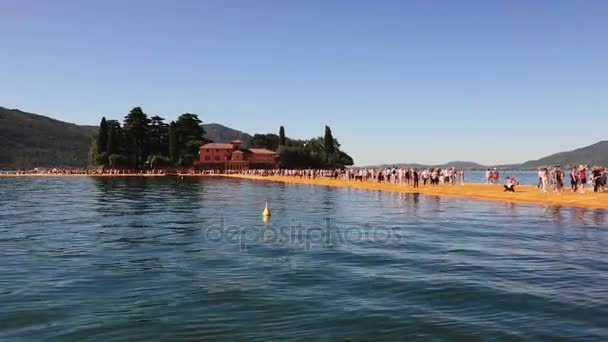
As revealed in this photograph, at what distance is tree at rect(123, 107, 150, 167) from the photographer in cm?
14588

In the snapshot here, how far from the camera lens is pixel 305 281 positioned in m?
12.5

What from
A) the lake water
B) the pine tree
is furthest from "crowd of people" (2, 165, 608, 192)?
the pine tree

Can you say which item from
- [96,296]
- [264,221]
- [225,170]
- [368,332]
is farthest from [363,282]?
[225,170]

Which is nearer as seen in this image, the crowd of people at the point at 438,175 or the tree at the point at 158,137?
the crowd of people at the point at 438,175

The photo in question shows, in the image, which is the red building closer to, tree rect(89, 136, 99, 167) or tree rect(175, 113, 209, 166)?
tree rect(175, 113, 209, 166)

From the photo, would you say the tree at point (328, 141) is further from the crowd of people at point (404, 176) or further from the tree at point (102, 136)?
the tree at point (102, 136)

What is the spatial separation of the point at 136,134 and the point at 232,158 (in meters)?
29.6

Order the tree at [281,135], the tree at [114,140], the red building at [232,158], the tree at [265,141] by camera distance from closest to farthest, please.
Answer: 1. the tree at [114,140]
2. the red building at [232,158]
3. the tree at [281,135]
4. the tree at [265,141]

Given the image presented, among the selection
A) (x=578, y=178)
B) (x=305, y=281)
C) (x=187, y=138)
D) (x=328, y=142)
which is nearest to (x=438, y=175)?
(x=578, y=178)

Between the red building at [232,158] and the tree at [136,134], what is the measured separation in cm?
1873

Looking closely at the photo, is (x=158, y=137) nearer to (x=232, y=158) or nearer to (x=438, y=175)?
(x=232, y=158)

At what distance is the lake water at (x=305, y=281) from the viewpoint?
8.97 meters

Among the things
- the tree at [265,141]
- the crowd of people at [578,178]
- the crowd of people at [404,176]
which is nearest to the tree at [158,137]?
the tree at [265,141]

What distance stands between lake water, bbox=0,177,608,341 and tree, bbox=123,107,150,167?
5042 inches
